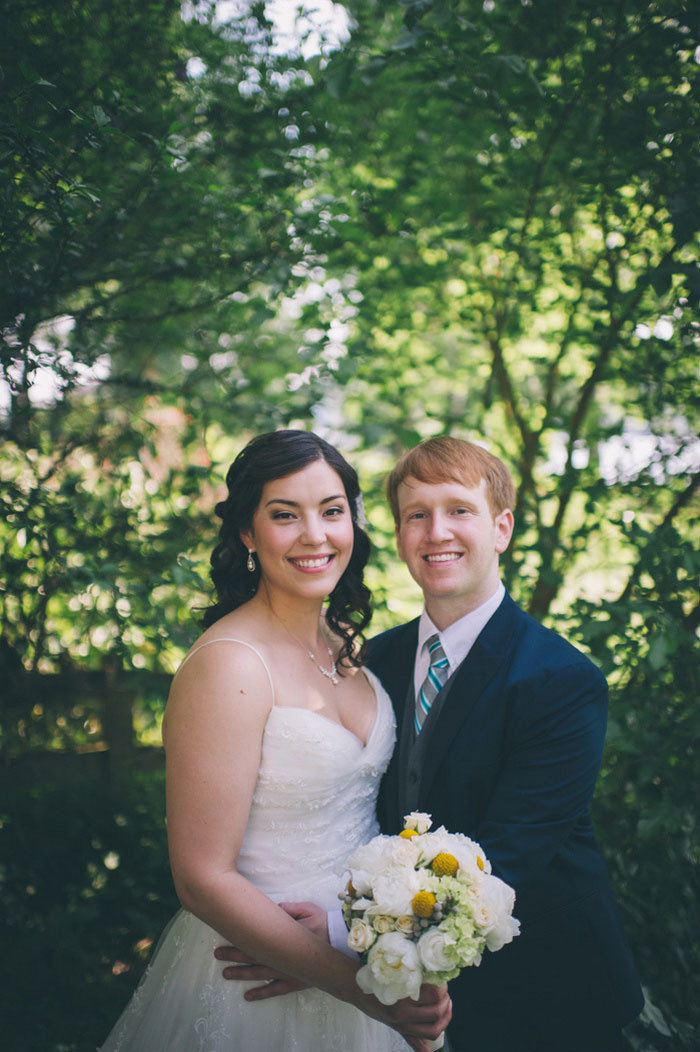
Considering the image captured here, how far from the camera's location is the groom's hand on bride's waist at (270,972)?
6.25 feet

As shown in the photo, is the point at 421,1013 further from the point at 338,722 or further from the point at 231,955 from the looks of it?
the point at 338,722

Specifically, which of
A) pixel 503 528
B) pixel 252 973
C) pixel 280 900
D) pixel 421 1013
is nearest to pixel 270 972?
pixel 252 973

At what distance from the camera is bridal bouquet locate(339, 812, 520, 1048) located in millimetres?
1446

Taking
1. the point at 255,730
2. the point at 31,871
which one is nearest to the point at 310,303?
the point at 255,730

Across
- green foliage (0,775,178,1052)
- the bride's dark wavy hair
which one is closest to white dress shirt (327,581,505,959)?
the bride's dark wavy hair

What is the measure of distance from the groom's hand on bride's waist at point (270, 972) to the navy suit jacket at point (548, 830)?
18.5 inches

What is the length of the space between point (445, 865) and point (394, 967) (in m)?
0.23

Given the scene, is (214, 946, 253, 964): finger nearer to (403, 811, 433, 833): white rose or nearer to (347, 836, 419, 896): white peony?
(347, 836, 419, 896): white peony

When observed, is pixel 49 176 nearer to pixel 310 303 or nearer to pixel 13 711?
pixel 310 303

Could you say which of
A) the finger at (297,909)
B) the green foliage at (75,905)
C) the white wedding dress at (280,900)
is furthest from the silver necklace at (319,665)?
the green foliage at (75,905)

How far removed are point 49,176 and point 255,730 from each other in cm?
173

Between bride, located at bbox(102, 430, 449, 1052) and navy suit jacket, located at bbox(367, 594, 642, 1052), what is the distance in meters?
0.29

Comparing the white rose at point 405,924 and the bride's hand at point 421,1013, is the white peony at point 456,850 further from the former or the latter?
the bride's hand at point 421,1013

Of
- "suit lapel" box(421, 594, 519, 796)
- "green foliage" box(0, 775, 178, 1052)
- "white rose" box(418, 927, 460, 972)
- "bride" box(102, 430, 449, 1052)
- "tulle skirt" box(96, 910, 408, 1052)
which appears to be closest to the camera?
"white rose" box(418, 927, 460, 972)
